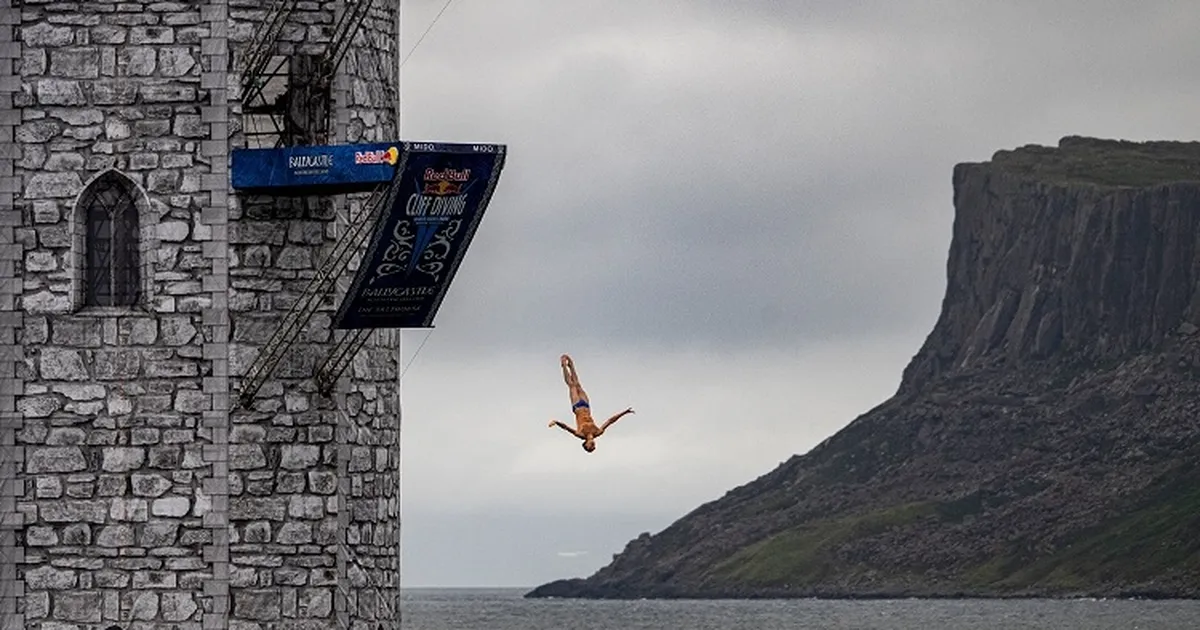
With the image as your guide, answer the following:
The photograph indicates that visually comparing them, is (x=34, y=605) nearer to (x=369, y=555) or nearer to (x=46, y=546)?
(x=46, y=546)

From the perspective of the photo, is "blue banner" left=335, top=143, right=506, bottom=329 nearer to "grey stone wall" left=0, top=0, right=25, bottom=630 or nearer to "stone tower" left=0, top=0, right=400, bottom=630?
"stone tower" left=0, top=0, right=400, bottom=630

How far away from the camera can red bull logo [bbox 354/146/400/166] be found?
82.6 feet

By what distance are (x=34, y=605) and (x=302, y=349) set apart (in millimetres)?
3326

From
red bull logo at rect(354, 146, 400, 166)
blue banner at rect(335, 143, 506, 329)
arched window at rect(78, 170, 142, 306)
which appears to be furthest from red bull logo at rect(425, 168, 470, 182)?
arched window at rect(78, 170, 142, 306)

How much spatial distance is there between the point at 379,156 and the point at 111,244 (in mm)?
2884

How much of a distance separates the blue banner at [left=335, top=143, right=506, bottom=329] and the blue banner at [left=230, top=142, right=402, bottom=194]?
43cm

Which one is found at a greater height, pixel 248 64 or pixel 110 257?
pixel 248 64

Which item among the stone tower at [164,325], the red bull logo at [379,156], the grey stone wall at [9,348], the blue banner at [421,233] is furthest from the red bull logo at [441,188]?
the grey stone wall at [9,348]

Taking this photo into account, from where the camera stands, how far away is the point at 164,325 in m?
26.3

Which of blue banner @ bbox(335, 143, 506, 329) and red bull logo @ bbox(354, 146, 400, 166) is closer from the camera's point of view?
blue banner @ bbox(335, 143, 506, 329)

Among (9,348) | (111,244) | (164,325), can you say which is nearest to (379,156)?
(164,325)

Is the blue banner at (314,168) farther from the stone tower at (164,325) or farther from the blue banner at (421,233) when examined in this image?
the blue banner at (421,233)

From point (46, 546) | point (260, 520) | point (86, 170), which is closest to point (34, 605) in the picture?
point (46, 546)

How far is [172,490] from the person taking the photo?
1032 inches
